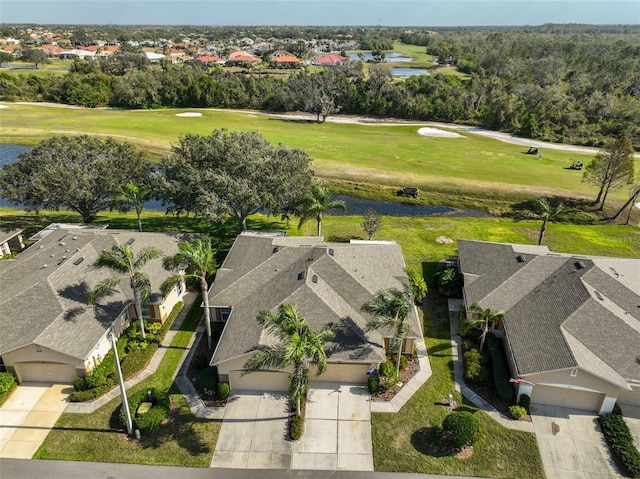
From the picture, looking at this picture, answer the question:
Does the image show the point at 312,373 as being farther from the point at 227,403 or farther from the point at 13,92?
the point at 13,92

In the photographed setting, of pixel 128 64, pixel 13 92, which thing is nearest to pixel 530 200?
pixel 13 92

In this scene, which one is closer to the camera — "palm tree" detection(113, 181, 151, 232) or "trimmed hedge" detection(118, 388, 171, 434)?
"trimmed hedge" detection(118, 388, 171, 434)

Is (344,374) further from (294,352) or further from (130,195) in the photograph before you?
(130,195)

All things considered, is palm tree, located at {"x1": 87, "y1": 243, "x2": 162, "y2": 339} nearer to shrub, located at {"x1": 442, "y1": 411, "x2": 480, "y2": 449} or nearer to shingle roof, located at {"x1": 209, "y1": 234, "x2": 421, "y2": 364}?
shingle roof, located at {"x1": 209, "y1": 234, "x2": 421, "y2": 364}

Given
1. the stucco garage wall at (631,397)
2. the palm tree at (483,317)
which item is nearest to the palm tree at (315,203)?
the palm tree at (483,317)

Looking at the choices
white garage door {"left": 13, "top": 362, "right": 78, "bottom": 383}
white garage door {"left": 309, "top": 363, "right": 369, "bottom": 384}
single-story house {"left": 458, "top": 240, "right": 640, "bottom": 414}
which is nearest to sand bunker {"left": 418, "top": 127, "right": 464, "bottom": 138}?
single-story house {"left": 458, "top": 240, "right": 640, "bottom": 414}

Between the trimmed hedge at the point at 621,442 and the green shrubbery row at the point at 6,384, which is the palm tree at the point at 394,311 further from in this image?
the green shrubbery row at the point at 6,384
